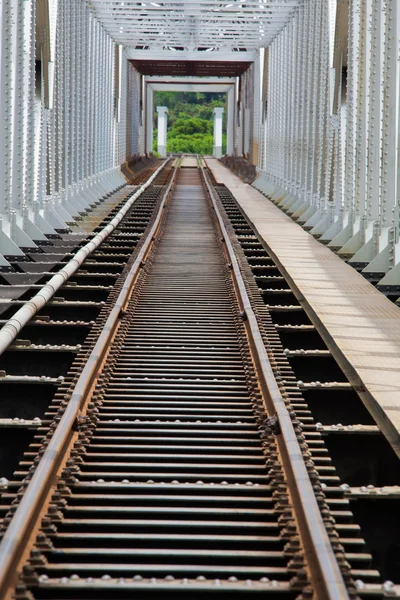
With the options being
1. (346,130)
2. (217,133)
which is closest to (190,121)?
(217,133)

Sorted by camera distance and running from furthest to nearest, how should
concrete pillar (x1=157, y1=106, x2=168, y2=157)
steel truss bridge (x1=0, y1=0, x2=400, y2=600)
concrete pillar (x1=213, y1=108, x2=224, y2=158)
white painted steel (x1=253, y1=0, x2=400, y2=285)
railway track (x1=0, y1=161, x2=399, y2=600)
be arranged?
1. concrete pillar (x1=213, y1=108, x2=224, y2=158)
2. concrete pillar (x1=157, y1=106, x2=168, y2=157)
3. white painted steel (x1=253, y1=0, x2=400, y2=285)
4. steel truss bridge (x1=0, y1=0, x2=400, y2=600)
5. railway track (x1=0, y1=161, x2=399, y2=600)

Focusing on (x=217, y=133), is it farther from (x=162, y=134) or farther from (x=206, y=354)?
(x=206, y=354)

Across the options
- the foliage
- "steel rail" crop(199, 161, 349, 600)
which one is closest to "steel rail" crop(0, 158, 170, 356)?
"steel rail" crop(199, 161, 349, 600)

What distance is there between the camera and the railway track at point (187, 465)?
3.37m

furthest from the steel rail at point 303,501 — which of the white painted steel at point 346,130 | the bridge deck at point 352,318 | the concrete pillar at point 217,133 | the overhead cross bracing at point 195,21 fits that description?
the concrete pillar at point 217,133

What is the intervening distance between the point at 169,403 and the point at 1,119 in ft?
21.4

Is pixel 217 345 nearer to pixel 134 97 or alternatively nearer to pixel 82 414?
pixel 82 414

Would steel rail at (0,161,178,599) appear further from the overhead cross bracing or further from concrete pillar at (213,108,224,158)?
concrete pillar at (213,108,224,158)

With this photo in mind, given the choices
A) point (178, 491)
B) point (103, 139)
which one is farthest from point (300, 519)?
point (103, 139)

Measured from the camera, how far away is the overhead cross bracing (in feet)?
73.8

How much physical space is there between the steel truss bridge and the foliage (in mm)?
72407

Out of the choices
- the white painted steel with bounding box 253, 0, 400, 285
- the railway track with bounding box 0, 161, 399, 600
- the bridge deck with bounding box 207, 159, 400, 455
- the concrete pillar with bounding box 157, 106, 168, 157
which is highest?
the concrete pillar with bounding box 157, 106, 168, 157

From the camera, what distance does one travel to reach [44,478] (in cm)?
391

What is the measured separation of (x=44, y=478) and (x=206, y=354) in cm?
290
